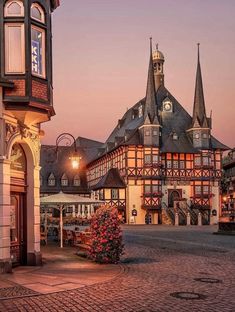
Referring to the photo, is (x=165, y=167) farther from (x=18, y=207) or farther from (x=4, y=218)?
(x=4, y=218)

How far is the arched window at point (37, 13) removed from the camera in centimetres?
1519

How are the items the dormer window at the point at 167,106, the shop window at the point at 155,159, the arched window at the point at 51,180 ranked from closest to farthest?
the shop window at the point at 155,159 → the dormer window at the point at 167,106 → the arched window at the point at 51,180

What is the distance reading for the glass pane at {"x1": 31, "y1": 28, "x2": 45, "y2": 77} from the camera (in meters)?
15.1

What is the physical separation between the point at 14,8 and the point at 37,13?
2.68ft

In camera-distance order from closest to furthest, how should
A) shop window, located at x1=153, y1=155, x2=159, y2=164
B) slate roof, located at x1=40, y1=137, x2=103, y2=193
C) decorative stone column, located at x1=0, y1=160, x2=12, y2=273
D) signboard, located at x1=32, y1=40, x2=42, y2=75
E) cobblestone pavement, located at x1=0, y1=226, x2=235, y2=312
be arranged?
cobblestone pavement, located at x1=0, y1=226, x2=235, y2=312
decorative stone column, located at x1=0, y1=160, x2=12, y2=273
signboard, located at x1=32, y1=40, x2=42, y2=75
shop window, located at x1=153, y1=155, x2=159, y2=164
slate roof, located at x1=40, y1=137, x2=103, y2=193

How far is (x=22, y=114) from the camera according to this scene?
14742 millimetres

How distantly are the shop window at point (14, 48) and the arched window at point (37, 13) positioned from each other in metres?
0.68

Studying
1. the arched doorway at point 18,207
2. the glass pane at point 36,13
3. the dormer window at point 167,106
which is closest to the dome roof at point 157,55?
the dormer window at point 167,106

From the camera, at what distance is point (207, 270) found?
15.6 metres

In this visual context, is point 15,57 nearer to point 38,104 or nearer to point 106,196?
point 38,104

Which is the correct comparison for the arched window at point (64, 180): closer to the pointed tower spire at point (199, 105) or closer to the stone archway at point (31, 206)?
the pointed tower spire at point (199, 105)

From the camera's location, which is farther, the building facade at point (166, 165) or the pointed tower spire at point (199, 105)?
the pointed tower spire at point (199, 105)

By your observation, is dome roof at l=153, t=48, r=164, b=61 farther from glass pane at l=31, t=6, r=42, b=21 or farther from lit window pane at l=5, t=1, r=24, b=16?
lit window pane at l=5, t=1, r=24, b=16

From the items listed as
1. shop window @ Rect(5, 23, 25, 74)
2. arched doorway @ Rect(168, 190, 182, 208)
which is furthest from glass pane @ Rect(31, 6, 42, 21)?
arched doorway @ Rect(168, 190, 182, 208)
